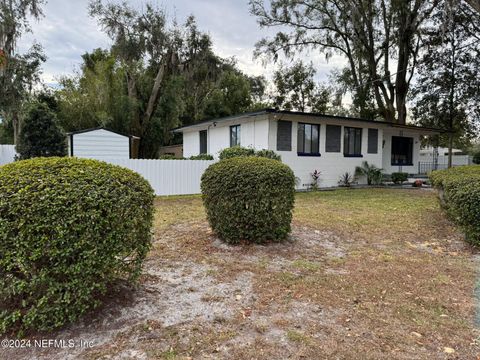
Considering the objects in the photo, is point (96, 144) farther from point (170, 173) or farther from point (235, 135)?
point (235, 135)

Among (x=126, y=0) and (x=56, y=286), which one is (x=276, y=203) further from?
(x=126, y=0)

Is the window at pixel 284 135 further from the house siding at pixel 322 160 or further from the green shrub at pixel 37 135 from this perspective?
the green shrub at pixel 37 135

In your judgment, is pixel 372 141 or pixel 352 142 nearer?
pixel 352 142

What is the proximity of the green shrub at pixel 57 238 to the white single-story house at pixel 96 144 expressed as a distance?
386 inches

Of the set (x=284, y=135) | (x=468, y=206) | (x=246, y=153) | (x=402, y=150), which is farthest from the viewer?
(x=402, y=150)

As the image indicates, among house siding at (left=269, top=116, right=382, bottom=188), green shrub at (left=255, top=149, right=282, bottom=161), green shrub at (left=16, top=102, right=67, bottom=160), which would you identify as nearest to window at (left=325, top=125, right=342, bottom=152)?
house siding at (left=269, top=116, right=382, bottom=188)

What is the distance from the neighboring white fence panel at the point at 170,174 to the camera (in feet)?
35.9

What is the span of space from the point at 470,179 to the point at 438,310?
3128 millimetres

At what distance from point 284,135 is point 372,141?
17.8 feet

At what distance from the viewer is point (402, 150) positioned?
60.6 feet

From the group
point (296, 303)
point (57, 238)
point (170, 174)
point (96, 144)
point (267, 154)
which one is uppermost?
point (96, 144)

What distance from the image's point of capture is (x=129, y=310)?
2.75 m

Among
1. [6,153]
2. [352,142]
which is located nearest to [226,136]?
[352,142]

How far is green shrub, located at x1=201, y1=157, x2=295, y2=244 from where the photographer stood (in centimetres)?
460
